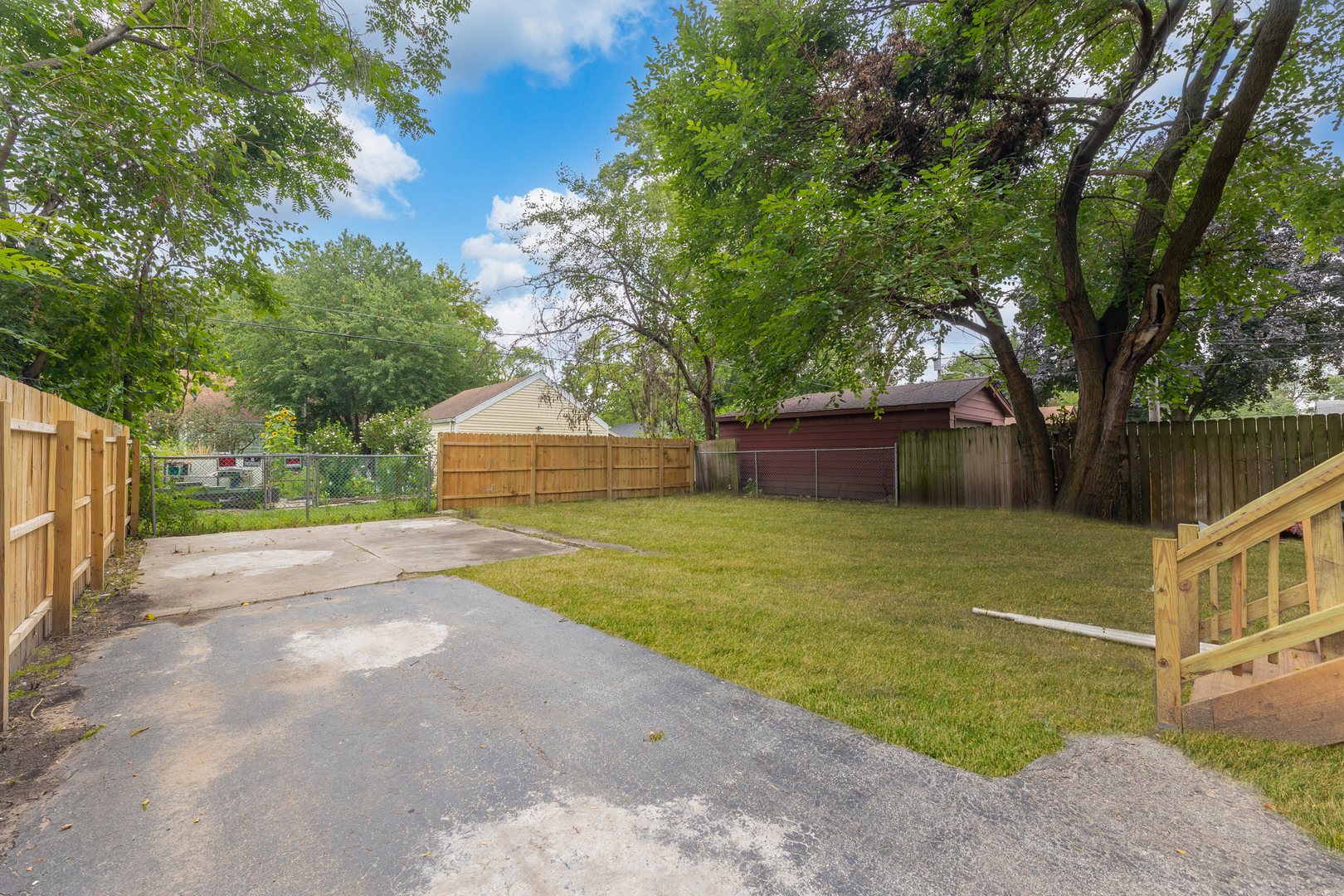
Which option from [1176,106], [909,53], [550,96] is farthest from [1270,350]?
[550,96]

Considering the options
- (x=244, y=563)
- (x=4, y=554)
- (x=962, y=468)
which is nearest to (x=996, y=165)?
(x=962, y=468)

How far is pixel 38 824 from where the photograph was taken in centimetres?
199

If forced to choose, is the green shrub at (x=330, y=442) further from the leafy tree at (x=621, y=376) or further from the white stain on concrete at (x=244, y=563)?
the white stain on concrete at (x=244, y=563)

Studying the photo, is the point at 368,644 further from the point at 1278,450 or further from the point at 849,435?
the point at 849,435

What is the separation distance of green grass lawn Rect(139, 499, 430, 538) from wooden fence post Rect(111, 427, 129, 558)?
→ 1.98 meters

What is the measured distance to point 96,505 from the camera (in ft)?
16.6

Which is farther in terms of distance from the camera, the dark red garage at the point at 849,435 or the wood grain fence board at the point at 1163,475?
the dark red garage at the point at 849,435

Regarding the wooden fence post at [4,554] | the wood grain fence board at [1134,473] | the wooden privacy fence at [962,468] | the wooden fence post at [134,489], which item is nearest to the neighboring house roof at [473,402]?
the wooden privacy fence at [962,468]

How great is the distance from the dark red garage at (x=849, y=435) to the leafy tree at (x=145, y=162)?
9.81m

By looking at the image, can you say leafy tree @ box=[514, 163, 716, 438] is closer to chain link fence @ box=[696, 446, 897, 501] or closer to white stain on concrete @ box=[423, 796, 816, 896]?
chain link fence @ box=[696, 446, 897, 501]

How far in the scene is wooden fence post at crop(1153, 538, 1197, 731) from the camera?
8.16ft

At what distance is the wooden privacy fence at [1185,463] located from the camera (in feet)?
27.4

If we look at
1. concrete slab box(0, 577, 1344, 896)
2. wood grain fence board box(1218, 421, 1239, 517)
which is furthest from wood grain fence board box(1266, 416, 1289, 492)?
concrete slab box(0, 577, 1344, 896)

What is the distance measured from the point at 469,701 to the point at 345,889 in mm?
1352
